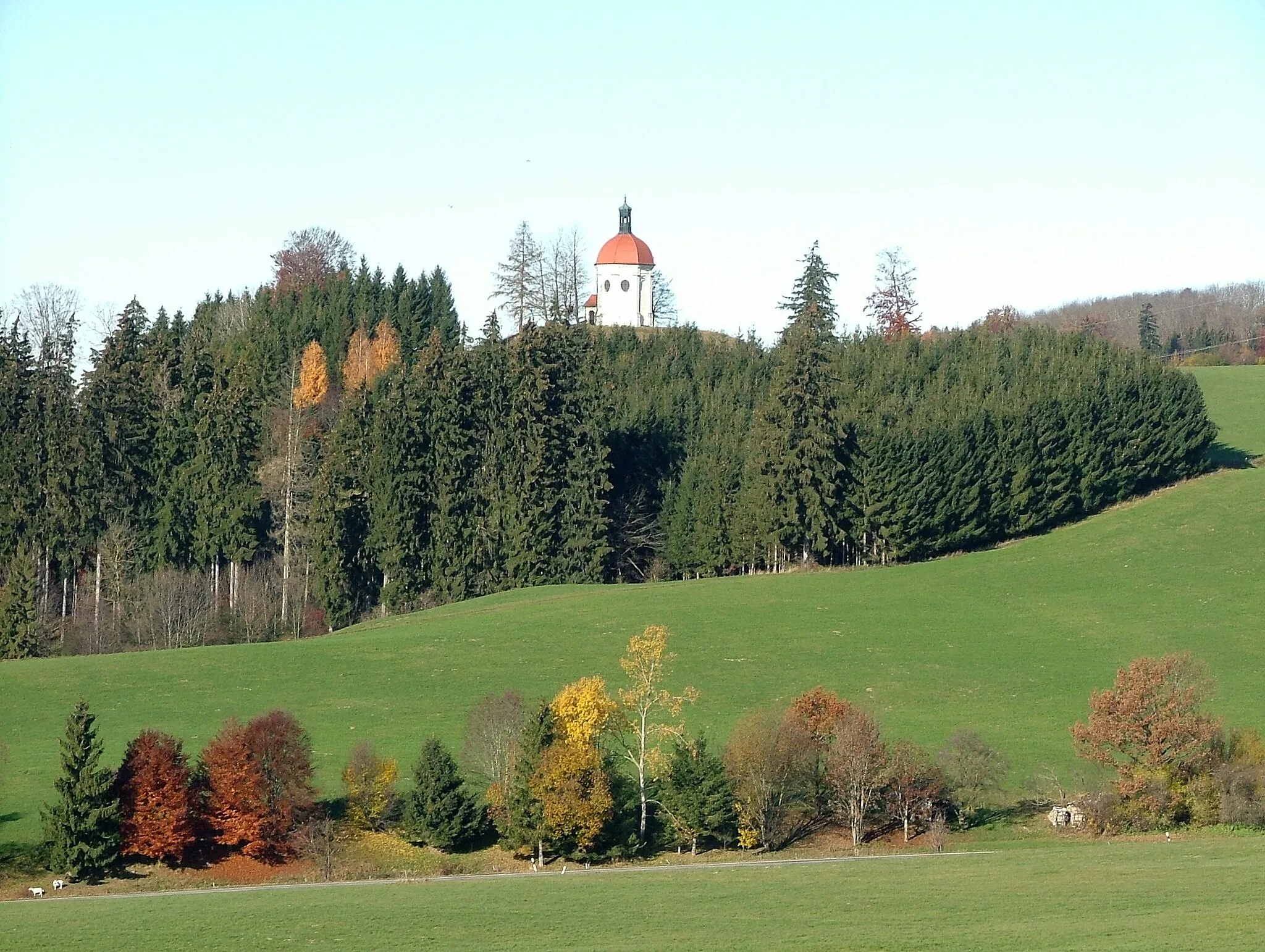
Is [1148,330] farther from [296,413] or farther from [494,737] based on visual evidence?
[494,737]

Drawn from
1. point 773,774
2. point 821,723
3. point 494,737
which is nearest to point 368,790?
point 494,737

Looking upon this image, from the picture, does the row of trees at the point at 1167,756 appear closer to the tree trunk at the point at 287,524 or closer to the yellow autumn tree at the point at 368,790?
the yellow autumn tree at the point at 368,790

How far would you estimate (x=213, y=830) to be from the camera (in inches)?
1750

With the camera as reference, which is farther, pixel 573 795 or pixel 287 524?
pixel 287 524

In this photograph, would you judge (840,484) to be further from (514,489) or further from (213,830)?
(213,830)

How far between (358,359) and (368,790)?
8271 centimetres

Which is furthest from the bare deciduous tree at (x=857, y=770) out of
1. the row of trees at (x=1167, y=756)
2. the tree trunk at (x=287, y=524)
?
the tree trunk at (x=287, y=524)

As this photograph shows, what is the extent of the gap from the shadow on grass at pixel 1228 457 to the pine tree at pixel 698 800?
6100cm

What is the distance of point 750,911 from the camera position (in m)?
32.5

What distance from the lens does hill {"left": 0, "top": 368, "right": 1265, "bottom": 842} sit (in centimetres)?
5497

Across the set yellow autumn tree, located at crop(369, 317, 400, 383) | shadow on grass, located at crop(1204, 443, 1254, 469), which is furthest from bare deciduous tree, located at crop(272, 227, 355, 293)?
shadow on grass, located at crop(1204, 443, 1254, 469)

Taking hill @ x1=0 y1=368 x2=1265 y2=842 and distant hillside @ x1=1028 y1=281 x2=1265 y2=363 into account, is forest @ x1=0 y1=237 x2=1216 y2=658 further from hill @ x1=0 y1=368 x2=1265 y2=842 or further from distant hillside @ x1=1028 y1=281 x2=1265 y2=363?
distant hillside @ x1=1028 y1=281 x2=1265 y2=363

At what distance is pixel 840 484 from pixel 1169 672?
42.8 metres

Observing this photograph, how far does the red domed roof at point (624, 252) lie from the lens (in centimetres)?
14200
